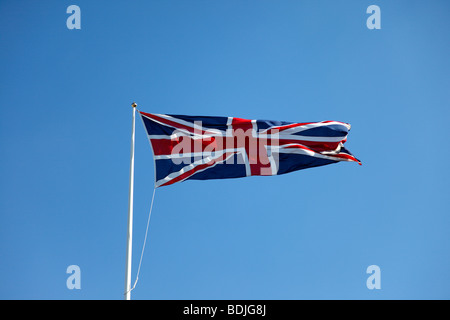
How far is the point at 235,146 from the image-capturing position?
16781mm

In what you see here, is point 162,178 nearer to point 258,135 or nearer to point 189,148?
point 189,148

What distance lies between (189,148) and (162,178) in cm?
149

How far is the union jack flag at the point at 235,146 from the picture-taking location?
1595cm

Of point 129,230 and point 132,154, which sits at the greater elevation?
point 132,154

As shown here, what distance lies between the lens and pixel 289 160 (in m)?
16.8

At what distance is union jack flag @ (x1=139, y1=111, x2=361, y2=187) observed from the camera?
15.9 m

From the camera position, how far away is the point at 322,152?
17.0 meters

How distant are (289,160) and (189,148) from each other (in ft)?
11.9
